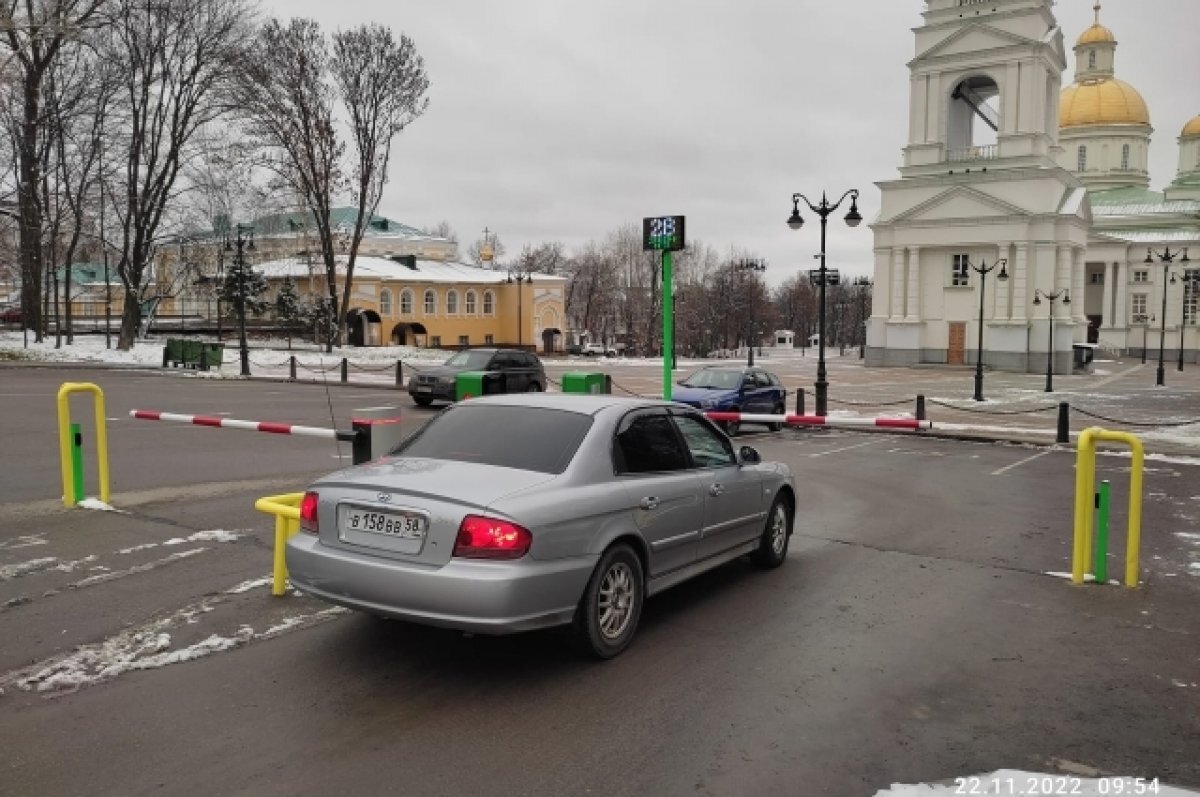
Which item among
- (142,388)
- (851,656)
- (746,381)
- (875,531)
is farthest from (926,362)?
(851,656)

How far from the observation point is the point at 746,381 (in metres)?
22.9

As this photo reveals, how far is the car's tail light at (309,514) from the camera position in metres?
5.61

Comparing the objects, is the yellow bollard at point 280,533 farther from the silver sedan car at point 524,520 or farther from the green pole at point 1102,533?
the green pole at point 1102,533

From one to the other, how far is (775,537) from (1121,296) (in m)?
88.0

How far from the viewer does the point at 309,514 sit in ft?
18.5

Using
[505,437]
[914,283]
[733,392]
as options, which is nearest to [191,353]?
[733,392]

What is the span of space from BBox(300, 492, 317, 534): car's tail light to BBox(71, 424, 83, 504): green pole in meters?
4.97

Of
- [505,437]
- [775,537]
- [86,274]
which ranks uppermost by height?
[86,274]

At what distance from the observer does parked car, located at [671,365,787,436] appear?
70.7ft

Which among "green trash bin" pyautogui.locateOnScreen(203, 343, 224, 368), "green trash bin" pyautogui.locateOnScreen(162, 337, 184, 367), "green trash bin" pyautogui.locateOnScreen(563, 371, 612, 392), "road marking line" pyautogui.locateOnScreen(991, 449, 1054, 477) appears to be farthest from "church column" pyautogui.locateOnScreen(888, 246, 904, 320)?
"green trash bin" pyautogui.locateOnScreen(563, 371, 612, 392)

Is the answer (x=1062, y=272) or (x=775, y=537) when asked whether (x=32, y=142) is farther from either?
(x=1062, y=272)

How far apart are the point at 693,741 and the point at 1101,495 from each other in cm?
471

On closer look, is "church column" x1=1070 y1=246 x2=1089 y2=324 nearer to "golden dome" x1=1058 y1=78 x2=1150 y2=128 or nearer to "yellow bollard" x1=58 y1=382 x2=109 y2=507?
"golden dome" x1=1058 y1=78 x2=1150 y2=128

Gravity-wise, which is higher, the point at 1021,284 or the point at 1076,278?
the point at 1076,278
